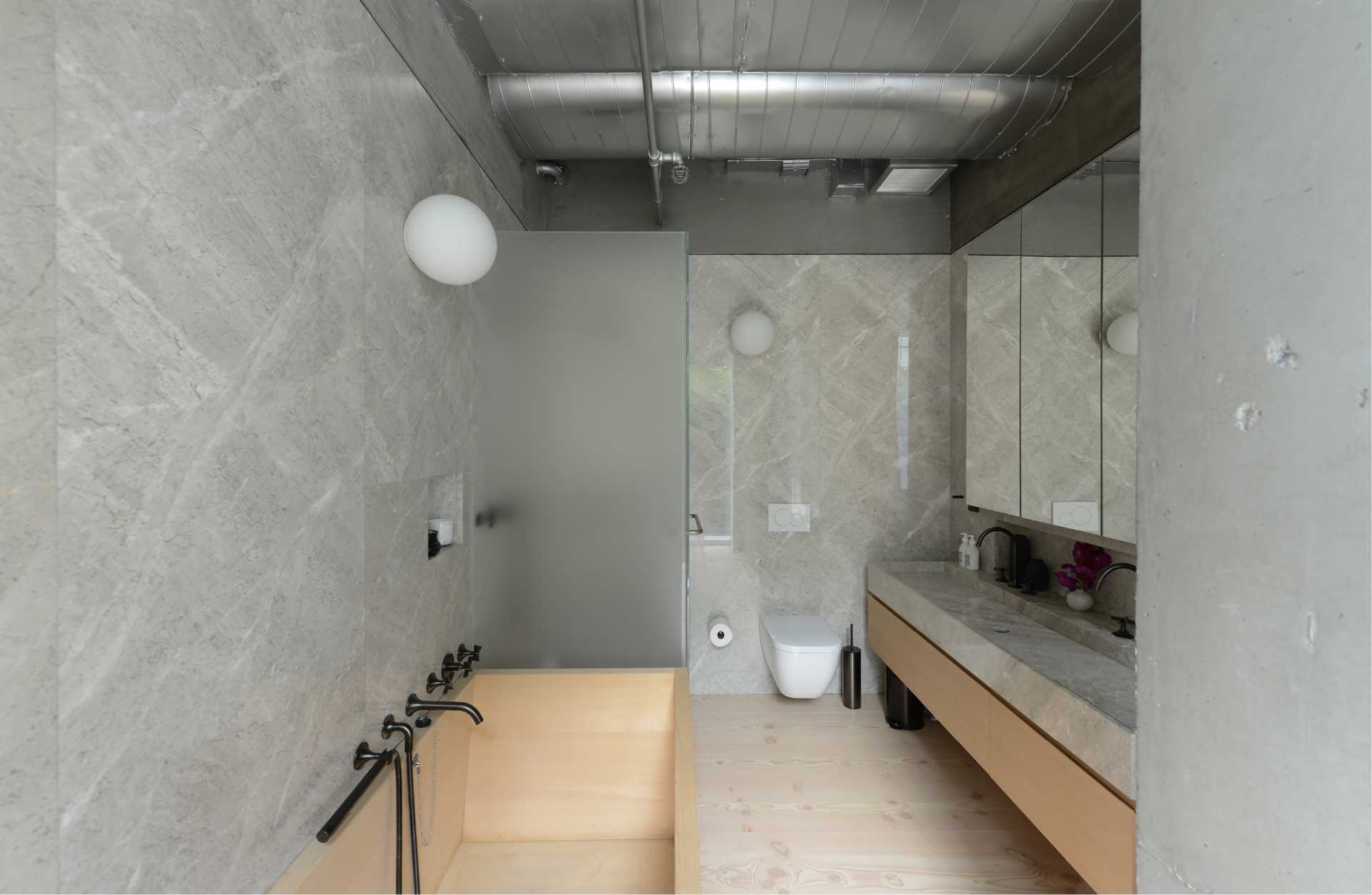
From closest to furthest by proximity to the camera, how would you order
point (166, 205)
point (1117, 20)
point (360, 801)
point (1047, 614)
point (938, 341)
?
point (166, 205)
point (360, 801)
point (1117, 20)
point (1047, 614)
point (938, 341)

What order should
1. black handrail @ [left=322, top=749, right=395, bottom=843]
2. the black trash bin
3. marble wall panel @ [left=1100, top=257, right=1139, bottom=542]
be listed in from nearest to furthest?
black handrail @ [left=322, top=749, right=395, bottom=843] → marble wall panel @ [left=1100, top=257, right=1139, bottom=542] → the black trash bin

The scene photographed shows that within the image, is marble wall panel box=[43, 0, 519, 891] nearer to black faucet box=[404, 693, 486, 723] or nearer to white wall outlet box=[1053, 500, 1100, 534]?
black faucet box=[404, 693, 486, 723]

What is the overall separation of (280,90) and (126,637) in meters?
0.92

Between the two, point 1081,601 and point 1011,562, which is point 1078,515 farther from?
point 1011,562

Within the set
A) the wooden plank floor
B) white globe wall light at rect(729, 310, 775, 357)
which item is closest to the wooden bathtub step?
the wooden plank floor

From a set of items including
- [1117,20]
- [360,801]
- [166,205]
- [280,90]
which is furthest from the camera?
[1117,20]

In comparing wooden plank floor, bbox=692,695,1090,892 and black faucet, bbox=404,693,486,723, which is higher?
black faucet, bbox=404,693,486,723

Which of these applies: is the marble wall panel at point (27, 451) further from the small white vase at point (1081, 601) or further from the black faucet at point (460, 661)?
the small white vase at point (1081, 601)

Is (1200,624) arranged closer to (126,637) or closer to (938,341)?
(126,637)

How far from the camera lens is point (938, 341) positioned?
3.07 m

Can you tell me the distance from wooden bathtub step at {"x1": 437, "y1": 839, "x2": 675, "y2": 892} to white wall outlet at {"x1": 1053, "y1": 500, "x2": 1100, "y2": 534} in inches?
67.4

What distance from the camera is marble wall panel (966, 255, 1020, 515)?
8.05ft

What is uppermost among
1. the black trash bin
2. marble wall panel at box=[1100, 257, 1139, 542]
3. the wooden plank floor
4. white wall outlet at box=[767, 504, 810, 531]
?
marble wall panel at box=[1100, 257, 1139, 542]

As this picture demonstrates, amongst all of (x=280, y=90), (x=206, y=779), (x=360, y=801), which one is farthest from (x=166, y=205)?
(x=360, y=801)
